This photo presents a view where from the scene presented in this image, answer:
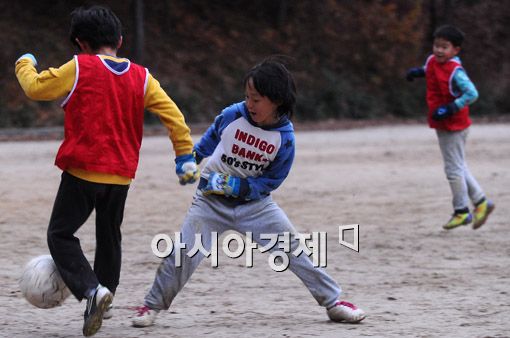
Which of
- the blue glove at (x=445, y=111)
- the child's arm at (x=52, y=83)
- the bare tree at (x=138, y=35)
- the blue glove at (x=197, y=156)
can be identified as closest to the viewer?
the child's arm at (x=52, y=83)

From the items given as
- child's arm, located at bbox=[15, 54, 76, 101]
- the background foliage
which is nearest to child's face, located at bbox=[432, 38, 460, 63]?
child's arm, located at bbox=[15, 54, 76, 101]

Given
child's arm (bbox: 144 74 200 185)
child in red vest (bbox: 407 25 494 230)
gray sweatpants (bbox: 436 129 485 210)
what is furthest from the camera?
gray sweatpants (bbox: 436 129 485 210)

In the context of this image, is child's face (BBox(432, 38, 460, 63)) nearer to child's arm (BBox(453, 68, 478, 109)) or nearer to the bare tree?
child's arm (BBox(453, 68, 478, 109))

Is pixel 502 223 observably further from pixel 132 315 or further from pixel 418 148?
pixel 418 148

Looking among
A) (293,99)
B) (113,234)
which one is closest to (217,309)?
(113,234)

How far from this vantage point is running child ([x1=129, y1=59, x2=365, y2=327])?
5.65m

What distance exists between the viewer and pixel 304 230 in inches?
378

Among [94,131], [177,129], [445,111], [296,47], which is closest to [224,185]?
[177,129]

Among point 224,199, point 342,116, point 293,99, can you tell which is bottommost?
point 342,116

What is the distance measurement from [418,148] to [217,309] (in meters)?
13.4

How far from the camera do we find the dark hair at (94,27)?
5.46 m

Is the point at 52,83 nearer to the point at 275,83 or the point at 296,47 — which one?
the point at 275,83

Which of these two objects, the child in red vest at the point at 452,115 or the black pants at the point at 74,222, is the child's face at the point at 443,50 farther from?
the black pants at the point at 74,222

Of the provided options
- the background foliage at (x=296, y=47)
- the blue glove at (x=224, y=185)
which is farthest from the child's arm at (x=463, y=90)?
the background foliage at (x=296, y=47)
